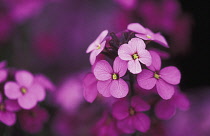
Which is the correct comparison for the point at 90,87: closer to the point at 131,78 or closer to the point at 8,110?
the point at 131,78

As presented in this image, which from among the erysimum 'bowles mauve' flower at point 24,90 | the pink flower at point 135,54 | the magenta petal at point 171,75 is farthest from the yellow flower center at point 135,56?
the erysimum 'bowles mauve' flower at point 24,90

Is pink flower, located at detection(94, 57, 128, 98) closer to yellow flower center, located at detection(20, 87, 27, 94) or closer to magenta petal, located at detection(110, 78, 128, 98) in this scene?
magenta petal, located at detection(110, 78, 128, 98)

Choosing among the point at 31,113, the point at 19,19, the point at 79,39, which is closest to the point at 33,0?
the point at 19,19

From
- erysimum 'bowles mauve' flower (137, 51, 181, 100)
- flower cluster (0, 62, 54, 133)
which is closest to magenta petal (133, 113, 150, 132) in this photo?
erysimum 'bowles mauve' flower (137, 51, 181, 100)

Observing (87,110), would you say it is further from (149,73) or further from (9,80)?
(149,73)

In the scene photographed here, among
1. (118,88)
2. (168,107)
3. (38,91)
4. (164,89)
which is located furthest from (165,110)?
(38,91)

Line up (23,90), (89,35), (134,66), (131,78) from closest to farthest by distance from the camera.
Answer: (134,66) < (131,78) < (23,90) < (89,35)
